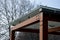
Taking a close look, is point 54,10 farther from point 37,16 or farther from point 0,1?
point 0,1

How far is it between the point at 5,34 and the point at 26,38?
6.24 feet

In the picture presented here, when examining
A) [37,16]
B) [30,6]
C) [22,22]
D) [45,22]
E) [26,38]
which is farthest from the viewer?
[30,6]

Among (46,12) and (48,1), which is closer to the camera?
(46,12)

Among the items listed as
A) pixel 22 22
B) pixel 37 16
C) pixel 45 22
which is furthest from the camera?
pixel 22 22

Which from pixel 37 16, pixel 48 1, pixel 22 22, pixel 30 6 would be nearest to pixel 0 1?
pixel 30 6

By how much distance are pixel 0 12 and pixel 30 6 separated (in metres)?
2.22

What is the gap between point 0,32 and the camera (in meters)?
10.9

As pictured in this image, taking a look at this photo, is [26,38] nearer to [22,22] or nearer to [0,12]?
[0,12]

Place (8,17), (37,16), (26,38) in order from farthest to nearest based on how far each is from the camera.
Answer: (8,17), (26,38), (37,16)

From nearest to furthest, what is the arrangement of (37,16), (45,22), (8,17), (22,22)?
(45,22)
(37,16)
(22,22)
(8,17)

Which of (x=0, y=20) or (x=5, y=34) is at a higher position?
(x=0, y=20)

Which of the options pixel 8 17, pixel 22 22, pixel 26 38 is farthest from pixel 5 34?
pixel 22 22

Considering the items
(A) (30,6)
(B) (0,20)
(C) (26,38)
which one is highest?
(A) (30,6)

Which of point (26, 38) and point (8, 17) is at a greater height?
point (8, 17)
